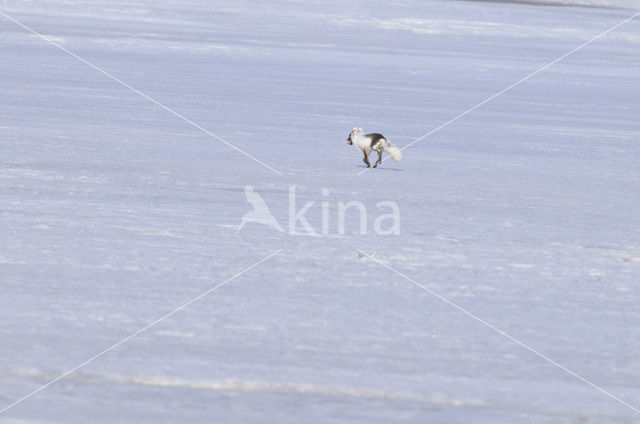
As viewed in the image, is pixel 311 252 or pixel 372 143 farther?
pixel 372 143

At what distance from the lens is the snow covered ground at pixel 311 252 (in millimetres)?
2805

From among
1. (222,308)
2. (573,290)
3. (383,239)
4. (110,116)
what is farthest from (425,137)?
(222,308)

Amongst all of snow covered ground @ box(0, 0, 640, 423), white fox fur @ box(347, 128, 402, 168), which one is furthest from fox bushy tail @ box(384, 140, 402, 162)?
snow covered ground @ box(0, 0, 640, 423)

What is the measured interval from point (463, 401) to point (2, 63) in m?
8.65

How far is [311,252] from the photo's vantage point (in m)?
4.27

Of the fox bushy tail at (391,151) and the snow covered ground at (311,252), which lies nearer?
the snow covered ground at (311,252)

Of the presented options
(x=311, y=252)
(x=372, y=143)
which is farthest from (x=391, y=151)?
(x=311, y=252)

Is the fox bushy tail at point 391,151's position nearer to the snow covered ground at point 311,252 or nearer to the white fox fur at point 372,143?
the white fox fur at point 372,143

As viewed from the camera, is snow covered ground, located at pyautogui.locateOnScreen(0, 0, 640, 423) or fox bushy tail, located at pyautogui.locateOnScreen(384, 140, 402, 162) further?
fox bushy tail, located at pyautogui.locateOnScreen(384, 140, 402, 162)

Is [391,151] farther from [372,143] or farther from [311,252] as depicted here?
[311,252]

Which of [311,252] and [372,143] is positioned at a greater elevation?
[372,143]

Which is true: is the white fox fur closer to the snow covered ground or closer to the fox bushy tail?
the fox bushy tail

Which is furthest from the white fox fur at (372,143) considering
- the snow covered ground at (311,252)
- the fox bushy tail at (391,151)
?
the snow covered ground at (311,252)

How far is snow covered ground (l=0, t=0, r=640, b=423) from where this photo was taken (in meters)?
2.80
